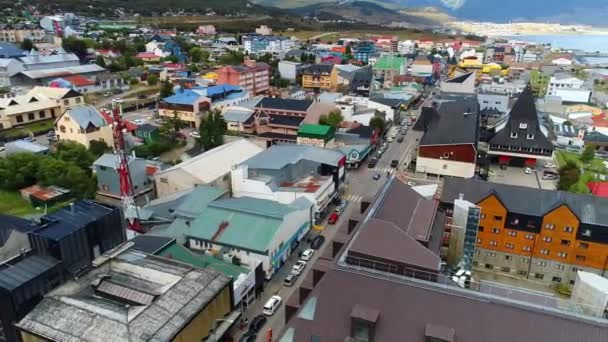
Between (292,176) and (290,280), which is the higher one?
(292,176)

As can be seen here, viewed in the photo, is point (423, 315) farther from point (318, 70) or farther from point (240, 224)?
point (318, 70)

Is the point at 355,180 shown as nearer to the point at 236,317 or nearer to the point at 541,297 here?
the point at 236,317

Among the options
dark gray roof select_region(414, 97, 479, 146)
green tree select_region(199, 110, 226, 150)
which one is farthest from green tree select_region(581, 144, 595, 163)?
green tree select_region(199, 110, 226, 150)

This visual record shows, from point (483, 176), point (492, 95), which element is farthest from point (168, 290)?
point (492, 95)

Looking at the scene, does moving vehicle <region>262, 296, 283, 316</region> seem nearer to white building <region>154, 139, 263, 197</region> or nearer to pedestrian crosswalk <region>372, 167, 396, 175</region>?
white building <region>154, 139, 263, 197</region>

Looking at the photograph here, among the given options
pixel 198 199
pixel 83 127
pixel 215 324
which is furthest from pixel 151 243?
pixel 83 127

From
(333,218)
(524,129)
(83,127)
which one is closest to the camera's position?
(333,218)

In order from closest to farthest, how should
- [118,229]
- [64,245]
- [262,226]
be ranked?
[64,245]
[118,229]
[262,226]
